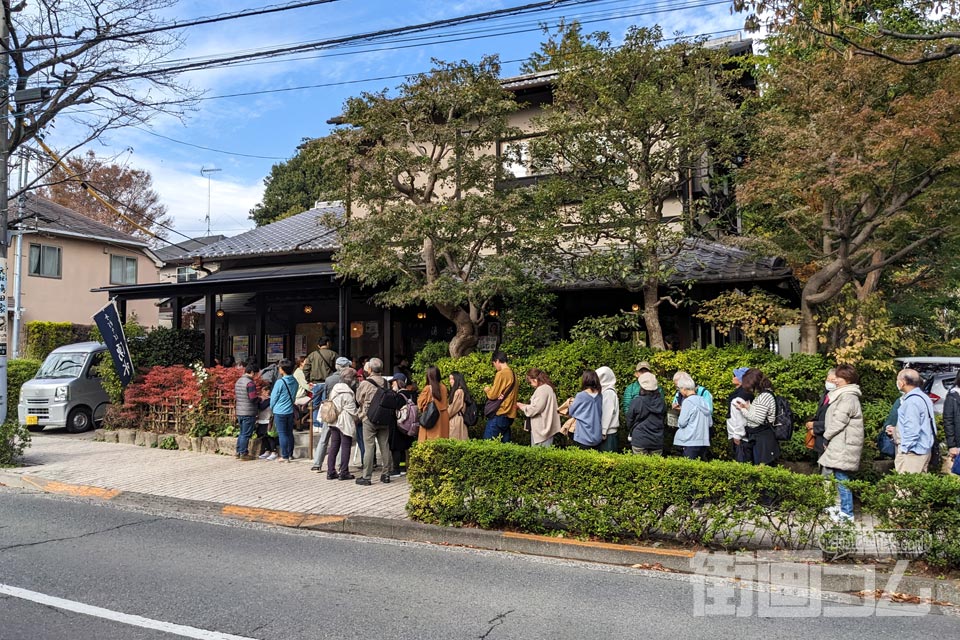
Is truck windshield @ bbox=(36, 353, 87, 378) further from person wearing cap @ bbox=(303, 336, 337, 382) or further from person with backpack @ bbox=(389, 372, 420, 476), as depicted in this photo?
person with backpack @ bbox=(389, 372, 420, 476)

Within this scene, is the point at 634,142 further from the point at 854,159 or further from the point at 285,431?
the point at 285,431

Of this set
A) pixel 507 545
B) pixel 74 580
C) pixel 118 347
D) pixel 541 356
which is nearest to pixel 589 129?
pixel 541 356

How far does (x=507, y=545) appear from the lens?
6.73 meters

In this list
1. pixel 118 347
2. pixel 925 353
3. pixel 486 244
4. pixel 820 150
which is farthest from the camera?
pixel 925 353

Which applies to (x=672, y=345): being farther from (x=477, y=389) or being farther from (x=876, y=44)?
(x=876, y=44)

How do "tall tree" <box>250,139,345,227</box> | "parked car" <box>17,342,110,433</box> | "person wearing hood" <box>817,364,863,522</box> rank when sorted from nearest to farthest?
"person wearing hood" <box>817,364,863,522</box>
"parked car" <box>17,342,110,433</box>
"tall tree" <box>250,139,345,227</box>

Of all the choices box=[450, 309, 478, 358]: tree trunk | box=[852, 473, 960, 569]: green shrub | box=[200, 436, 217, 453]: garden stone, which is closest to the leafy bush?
box=[200, 436, 217, 453]: garden stone

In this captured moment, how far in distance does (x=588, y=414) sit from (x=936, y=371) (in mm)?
7503

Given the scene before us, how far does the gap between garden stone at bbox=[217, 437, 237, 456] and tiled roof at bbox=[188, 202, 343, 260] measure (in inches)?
231

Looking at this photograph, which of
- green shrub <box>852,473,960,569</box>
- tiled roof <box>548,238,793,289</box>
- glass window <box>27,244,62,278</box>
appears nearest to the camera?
green shrub <box>852,473,960,569</box>

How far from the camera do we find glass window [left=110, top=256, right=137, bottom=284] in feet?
97.9

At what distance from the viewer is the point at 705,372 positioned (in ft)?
31.8

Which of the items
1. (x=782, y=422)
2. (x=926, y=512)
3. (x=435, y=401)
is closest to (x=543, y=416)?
(x=435, y=401)

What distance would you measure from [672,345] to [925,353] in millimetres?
7862
